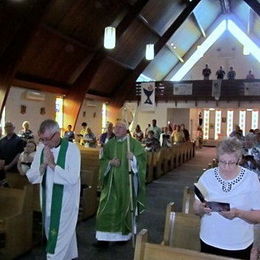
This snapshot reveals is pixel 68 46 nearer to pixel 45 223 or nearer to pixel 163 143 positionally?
pixel 163 143

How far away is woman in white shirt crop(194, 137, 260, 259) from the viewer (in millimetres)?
2299

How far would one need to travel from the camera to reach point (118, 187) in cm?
498

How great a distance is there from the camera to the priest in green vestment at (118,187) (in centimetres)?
490

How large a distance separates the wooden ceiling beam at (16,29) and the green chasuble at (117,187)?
226 inches

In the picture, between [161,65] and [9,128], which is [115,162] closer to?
[9,128]

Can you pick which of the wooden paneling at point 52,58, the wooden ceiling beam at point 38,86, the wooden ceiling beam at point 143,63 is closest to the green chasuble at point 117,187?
the wooden paneling at point 52,58

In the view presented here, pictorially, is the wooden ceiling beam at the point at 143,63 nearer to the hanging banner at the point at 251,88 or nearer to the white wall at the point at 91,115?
the white wall at the point at 91,115

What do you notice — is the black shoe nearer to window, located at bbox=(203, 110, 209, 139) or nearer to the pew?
the pew

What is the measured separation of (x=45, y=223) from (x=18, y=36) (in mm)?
7281

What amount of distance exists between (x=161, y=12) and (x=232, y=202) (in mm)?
13526

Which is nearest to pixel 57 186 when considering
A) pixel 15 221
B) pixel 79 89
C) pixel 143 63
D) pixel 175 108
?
pixel 15 221

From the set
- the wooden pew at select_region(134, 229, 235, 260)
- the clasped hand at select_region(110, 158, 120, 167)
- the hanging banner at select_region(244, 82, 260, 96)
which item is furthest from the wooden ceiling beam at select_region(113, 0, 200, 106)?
the wooden pew at select_region(134, 229, 235, 260)

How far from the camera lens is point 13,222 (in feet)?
14.0

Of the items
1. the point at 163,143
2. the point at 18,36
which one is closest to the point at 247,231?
the point at 18,36
